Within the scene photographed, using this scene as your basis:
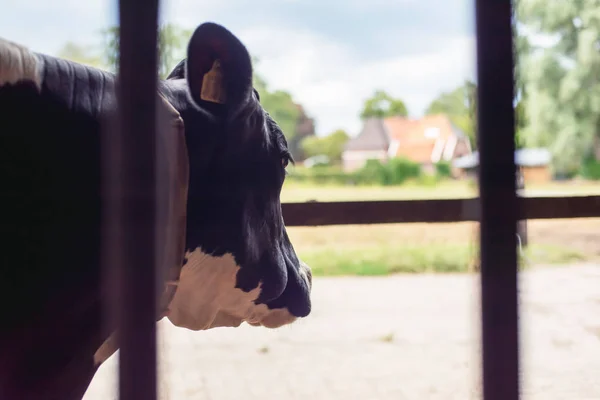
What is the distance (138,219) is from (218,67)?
1.63 ft

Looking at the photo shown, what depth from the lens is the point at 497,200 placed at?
841 mm

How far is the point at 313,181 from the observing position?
8414 millimetres

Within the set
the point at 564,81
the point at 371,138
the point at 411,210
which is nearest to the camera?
the point at 411,210

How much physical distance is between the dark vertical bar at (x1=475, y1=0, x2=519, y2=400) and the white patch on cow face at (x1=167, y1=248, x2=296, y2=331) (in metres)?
0.63

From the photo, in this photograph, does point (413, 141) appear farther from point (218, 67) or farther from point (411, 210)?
point (218, 67)

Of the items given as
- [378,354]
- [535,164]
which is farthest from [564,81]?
[378,354]

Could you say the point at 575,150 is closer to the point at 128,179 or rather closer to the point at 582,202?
the point at 582,202

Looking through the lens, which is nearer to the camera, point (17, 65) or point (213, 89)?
point (17, 65)

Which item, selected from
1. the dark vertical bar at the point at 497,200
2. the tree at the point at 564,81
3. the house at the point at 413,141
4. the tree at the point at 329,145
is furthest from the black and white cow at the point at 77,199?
the house at the point at 413,141

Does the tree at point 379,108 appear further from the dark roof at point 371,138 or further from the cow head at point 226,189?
the cow head at point 226,189

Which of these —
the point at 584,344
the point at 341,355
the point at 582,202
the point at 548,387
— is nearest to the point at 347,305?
the point at 341,355

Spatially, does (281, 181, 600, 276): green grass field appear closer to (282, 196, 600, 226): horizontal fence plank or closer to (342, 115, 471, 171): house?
(342, 115, 471, 171): house

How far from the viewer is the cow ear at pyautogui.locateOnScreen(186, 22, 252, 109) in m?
1.17

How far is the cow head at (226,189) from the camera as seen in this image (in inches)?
47.3
